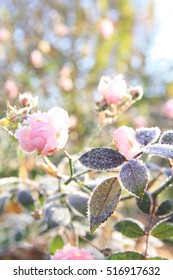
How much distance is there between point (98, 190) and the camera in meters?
0.75

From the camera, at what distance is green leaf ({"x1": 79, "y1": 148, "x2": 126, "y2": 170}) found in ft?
2.41

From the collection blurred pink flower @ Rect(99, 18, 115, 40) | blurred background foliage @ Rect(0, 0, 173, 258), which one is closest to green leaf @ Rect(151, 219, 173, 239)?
blurred background foliage @ Rect(0, 0, 173, 258)

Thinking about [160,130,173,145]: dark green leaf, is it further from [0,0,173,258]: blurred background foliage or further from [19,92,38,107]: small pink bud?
[0,0,173,258]: blurred background foliage

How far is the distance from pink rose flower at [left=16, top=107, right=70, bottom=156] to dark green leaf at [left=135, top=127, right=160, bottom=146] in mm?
135

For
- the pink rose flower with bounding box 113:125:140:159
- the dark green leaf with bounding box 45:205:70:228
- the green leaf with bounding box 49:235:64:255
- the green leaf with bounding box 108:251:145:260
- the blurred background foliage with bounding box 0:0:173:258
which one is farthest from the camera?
the blurred background foliage with bounding box 0:0:173:258

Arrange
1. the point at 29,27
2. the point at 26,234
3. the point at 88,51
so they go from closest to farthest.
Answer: the point at 26,234 → the point at 88,51 → the point at 29,27

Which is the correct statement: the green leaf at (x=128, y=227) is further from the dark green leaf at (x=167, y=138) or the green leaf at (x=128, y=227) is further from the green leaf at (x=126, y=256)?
the dark green leaf at (x=167, y=138)

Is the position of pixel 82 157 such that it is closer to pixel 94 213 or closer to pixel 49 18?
pixel 94 213

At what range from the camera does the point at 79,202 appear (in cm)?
102

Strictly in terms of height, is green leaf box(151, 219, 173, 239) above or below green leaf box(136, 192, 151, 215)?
below

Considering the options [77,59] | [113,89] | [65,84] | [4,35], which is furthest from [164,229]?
[77,59]
